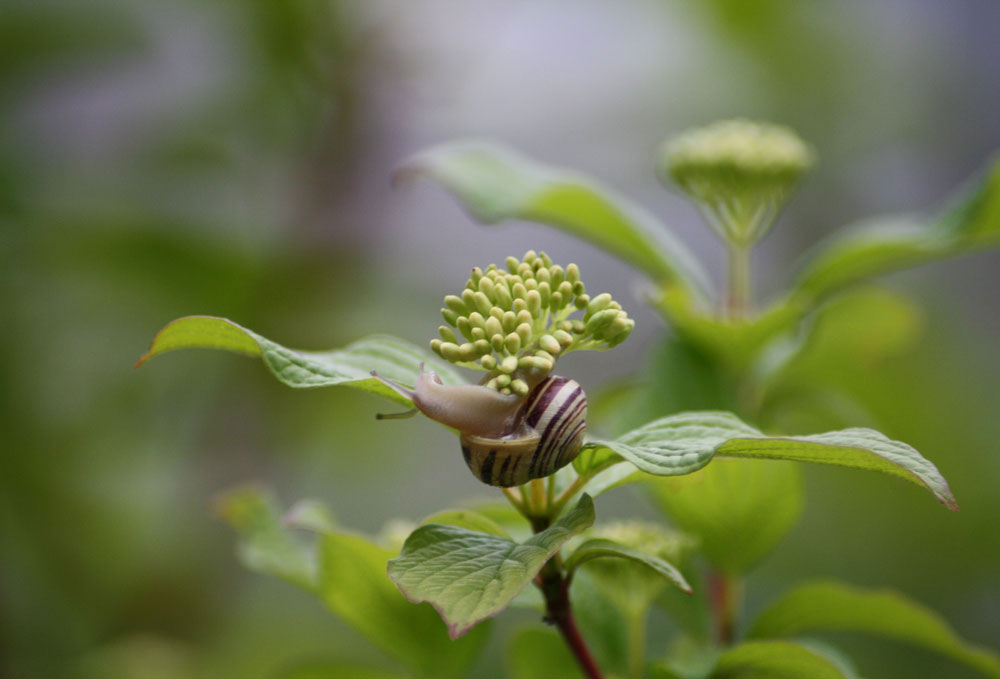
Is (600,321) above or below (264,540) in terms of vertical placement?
above

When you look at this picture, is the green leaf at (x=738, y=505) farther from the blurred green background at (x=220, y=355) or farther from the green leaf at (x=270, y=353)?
the blurred green background at (x=220, y=355)

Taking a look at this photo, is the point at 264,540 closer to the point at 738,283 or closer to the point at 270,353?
the point at 270,353

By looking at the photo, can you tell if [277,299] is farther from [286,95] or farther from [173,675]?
[173,675]

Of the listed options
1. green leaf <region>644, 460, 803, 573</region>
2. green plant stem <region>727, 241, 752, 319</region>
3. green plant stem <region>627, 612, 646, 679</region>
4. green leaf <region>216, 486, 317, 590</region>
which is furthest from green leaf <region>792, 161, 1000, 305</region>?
green leaf <region>216, 486, 317, 590</region>

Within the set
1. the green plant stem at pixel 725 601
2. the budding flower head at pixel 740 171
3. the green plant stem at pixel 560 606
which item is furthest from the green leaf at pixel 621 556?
the budding flower head at pixel 740 171

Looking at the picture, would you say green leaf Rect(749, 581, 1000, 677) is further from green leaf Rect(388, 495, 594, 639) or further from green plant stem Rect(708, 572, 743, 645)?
green leaf Rect(388, 495, 594, 639)

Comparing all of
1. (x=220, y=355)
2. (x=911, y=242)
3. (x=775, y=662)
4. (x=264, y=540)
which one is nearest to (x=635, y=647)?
(x=775, y=662)
